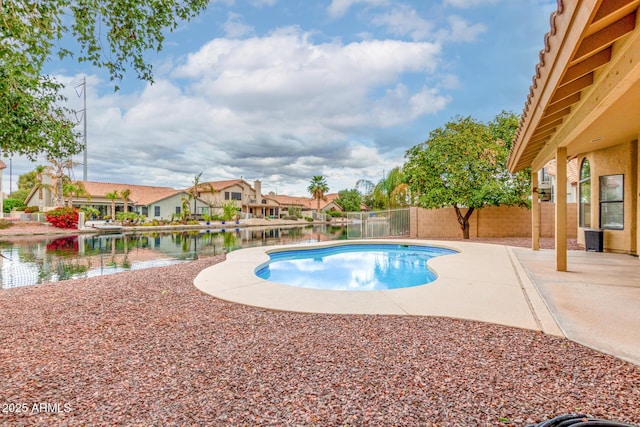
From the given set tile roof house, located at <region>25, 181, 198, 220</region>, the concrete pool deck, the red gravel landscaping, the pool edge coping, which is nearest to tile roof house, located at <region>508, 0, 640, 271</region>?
the concrete pool deck

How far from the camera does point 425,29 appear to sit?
11641mm

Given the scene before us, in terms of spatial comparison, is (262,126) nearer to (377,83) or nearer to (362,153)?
(377,83)

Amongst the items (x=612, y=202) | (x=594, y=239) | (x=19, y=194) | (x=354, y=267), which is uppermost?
(x=19, y=194)

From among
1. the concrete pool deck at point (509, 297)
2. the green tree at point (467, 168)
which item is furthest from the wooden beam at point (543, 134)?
the green tree at point (467, 168)

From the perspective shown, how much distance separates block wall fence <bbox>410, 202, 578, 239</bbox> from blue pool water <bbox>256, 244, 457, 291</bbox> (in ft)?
12.6

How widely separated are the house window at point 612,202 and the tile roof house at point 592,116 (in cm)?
3

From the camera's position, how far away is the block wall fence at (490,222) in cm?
1562

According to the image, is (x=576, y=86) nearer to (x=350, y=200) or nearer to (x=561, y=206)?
(x=561, y=206)

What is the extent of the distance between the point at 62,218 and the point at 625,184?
35063mm

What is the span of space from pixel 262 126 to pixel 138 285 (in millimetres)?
22028

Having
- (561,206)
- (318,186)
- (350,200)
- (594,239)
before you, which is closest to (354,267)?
(561,206)

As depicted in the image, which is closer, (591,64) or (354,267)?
(591,64)

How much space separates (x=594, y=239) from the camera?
9711 mm

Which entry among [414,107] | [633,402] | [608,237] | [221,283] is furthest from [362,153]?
[633,402]
